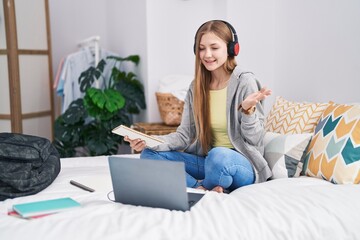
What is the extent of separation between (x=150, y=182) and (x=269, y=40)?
1699 millimetres

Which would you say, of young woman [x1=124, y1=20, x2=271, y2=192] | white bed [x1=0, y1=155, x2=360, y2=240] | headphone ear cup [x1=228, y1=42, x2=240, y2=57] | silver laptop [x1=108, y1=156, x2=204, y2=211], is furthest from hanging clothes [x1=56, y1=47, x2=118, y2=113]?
silver laptop [x1=108, y1=156, x2=204, y2=211]

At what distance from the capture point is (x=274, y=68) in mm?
2691

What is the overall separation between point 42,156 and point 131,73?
161cm

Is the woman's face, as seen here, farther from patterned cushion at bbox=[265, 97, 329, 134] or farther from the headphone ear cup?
patterned cushion at bbox=[265, 97, 329, 134]

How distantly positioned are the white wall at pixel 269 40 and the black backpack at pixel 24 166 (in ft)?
4.56

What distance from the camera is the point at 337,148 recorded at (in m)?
1.57

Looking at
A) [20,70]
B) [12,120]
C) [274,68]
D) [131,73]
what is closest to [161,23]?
[131,73]

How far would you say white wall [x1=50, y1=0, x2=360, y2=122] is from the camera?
6.77 feet

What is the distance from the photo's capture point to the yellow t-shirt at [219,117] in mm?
1817

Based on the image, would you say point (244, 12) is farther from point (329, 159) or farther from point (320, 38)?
point (329, 159)

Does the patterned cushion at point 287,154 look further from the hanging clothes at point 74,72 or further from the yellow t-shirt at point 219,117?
the hanging clothes at point 74,72

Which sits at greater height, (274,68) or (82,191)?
(274,68)

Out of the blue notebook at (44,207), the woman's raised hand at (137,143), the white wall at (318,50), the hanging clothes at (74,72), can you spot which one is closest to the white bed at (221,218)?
the blue notebook at (44,207)

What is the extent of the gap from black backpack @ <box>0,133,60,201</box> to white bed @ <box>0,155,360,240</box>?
0.05 m
